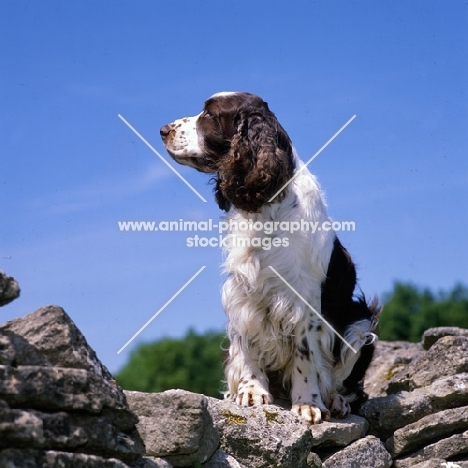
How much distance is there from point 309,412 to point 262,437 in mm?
888

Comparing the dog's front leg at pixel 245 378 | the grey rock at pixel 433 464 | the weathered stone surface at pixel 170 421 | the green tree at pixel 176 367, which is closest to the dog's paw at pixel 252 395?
the dog's front leg at pixel 245 378

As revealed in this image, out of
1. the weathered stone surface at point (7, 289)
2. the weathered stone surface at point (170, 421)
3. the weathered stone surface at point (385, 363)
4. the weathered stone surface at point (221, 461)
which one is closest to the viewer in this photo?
the weathered stone surface at point (7, 289)

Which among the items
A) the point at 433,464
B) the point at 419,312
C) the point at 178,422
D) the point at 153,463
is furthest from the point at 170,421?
the point at 419,312

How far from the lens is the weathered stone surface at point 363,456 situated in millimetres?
6062

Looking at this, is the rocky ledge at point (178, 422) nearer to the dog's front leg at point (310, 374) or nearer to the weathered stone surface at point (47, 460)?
the weathered stone surface at point (47, 460)

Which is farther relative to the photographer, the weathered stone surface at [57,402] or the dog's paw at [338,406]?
the dog's paw at [338,406]

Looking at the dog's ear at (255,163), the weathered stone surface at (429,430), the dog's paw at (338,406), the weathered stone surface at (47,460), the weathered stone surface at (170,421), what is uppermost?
the dog's ear at (255,163)

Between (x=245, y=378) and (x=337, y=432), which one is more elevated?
(x=245, y=378)

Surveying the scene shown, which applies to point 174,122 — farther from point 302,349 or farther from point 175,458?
point 175,458

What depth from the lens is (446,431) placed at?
6.45 metres

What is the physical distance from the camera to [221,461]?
195 inches

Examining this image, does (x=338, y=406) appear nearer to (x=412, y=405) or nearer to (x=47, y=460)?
(x=412, y=405)

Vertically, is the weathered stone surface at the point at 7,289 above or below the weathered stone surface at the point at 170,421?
above

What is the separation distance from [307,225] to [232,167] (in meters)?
0.77
